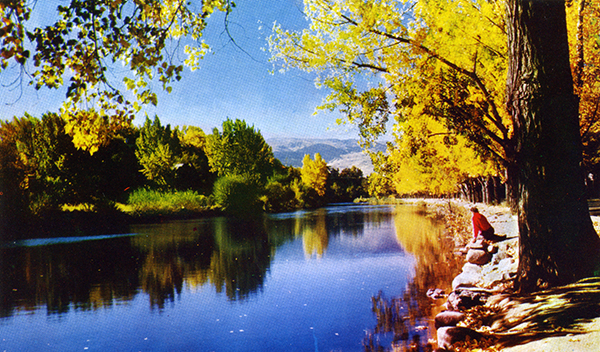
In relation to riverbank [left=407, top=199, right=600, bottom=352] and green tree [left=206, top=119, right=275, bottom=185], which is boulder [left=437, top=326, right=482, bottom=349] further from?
green tree [left=206, top=119, right=275, bottom=185]

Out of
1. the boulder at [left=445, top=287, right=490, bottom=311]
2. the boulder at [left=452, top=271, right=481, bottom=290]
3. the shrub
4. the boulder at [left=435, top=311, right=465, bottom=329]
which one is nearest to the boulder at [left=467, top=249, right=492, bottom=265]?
the boulder at [left=452, top=271, right=481, bottom=290]

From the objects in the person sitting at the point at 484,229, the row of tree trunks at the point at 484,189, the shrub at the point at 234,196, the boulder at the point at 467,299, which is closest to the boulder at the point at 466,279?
the boulder at the point at 467,299

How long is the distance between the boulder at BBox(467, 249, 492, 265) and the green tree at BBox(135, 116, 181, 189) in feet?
154

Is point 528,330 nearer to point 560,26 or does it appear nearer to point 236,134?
point 560,26

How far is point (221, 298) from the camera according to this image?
1099cm

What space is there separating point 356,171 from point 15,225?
96910 millimetres

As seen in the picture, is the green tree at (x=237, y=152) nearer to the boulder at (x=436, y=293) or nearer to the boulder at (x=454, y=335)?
the boulder at (x=436, y=293)

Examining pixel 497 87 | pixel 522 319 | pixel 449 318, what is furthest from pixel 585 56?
pixel 522 319

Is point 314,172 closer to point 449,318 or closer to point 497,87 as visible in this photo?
point 497,87

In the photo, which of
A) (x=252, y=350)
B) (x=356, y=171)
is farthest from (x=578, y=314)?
(x=356, y=171)

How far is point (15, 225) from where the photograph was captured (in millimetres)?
26297

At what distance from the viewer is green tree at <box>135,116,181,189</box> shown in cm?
5344

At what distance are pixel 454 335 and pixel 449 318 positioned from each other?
4.19 feet

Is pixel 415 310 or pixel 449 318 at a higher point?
pixel 449 318
